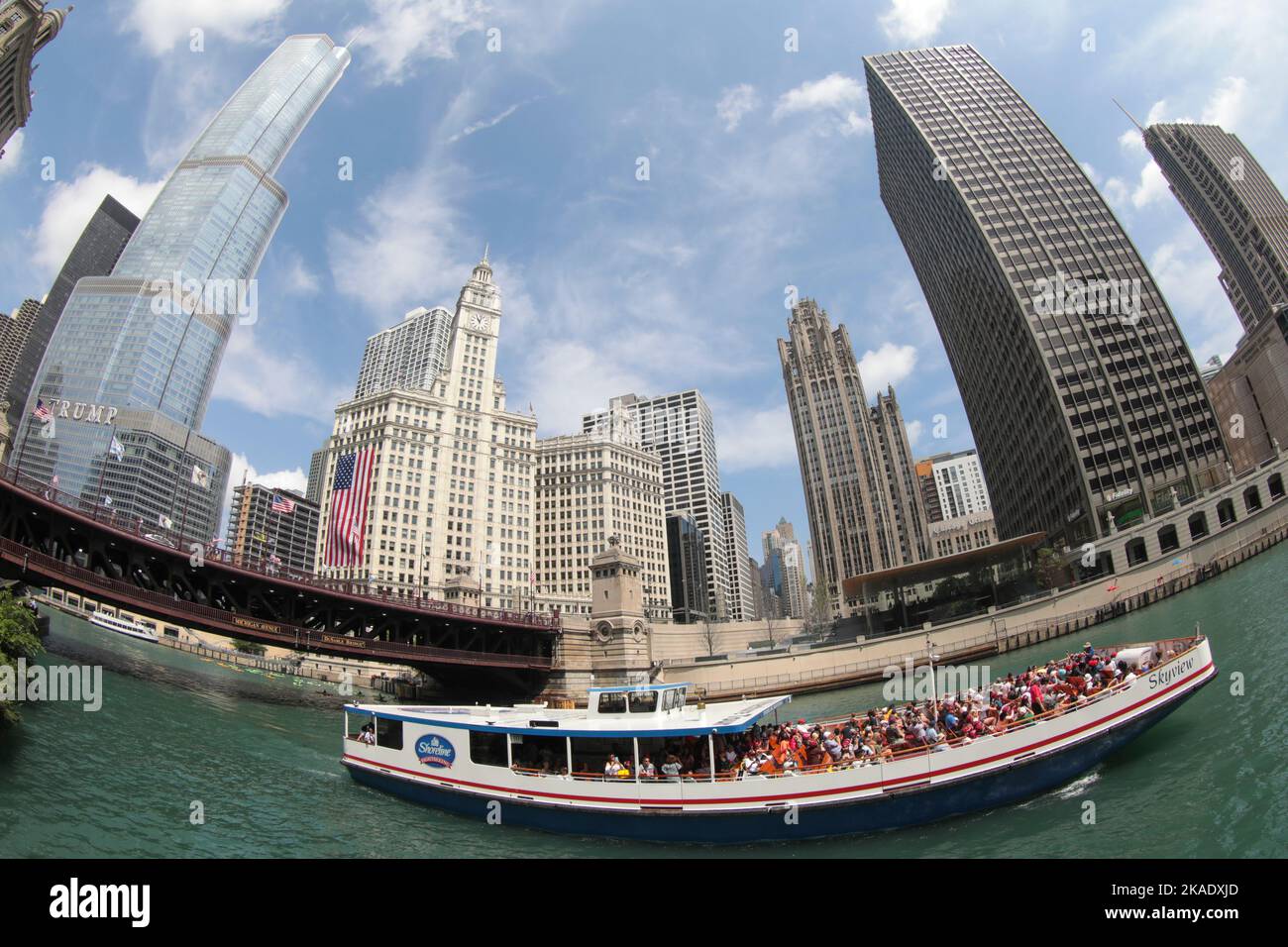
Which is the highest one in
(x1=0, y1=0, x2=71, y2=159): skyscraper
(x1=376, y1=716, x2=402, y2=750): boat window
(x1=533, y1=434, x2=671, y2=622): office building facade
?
(x1=0, y1=0, x2=71, y2=159): skyscraper

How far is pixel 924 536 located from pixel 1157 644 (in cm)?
13228

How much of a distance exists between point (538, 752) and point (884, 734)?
37.7ft

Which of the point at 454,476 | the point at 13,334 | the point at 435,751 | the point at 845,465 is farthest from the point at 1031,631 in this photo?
the point at 13,334

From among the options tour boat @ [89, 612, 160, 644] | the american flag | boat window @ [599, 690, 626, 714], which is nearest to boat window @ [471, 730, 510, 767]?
boat window @ [599, 690, 626, 714]

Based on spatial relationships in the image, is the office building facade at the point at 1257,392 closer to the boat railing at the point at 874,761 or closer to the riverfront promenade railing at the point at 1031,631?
the riverfront promenade railing at the point at 1031,631

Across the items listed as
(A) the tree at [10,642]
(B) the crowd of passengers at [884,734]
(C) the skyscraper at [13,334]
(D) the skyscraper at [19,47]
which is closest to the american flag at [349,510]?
(A) the tree at [10,642]

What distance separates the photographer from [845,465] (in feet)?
504

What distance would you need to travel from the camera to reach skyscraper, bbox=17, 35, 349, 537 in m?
127

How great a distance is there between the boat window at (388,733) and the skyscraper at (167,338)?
11837 cm

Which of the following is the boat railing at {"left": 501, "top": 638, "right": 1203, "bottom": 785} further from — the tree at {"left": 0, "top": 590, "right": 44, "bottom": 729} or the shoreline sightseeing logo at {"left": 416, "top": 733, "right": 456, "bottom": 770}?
the tree at {"left": 0, "top": 590, "right": 44, "bottom": 729}

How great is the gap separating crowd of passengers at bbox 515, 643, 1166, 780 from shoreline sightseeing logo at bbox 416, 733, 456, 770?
12.8 ft

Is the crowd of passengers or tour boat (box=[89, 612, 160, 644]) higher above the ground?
tour boat (box=[89, 612, 160, 644])

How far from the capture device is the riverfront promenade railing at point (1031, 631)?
54.6m
